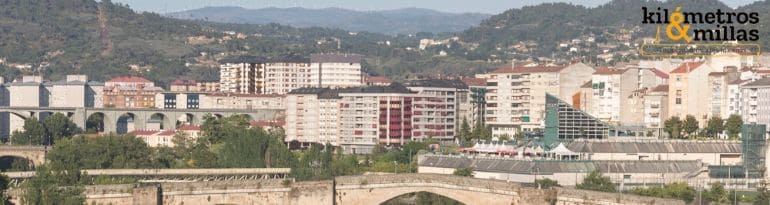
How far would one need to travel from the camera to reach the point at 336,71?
137m

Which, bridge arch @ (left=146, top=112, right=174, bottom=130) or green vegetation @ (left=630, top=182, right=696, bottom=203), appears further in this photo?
bridge arch @ (left=146, top=112, right=174, bottom=130)

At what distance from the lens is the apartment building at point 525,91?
10475cm

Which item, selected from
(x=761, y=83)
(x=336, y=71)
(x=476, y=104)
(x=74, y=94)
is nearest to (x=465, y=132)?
(x=476, y=104)

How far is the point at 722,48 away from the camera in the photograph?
342 ft

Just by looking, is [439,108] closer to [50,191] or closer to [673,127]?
[673,127]

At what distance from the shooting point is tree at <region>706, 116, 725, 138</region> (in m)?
85.0

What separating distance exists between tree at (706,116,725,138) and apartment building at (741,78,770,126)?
3.97 ft

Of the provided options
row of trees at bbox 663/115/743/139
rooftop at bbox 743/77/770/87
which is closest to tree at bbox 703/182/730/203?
row of trees at bbox 663/115/743/139

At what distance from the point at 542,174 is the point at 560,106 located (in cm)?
1496

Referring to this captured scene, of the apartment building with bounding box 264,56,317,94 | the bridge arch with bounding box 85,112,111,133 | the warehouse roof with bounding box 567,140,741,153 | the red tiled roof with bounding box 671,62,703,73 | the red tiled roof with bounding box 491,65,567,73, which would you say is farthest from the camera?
the apartment building with bounding box 264,56,317,94

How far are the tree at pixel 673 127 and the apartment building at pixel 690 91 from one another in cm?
→ 283

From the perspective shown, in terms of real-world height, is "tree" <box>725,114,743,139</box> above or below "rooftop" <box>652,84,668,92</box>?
below

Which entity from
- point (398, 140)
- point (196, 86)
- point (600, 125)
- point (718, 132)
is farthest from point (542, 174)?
point (196, 86)

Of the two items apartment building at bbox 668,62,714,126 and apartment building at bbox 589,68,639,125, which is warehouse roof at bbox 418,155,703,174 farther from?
apartment building at bbox 589,68,639,125
